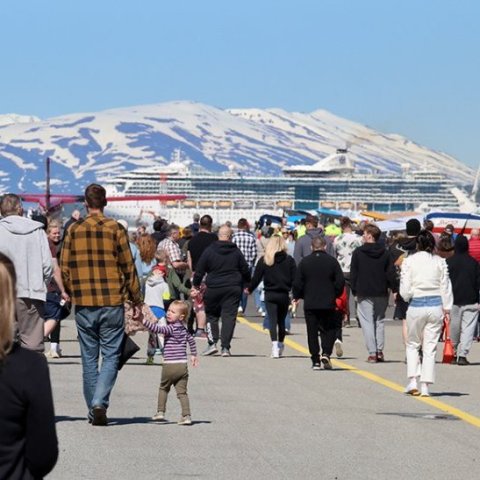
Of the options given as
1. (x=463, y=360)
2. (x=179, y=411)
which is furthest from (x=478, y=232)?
(x=179, y=411)

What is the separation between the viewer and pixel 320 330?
16.2 metres

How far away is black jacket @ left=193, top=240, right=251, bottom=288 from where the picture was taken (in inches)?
699

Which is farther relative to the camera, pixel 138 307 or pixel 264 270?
pixel 264 270

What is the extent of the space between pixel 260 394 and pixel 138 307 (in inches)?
109

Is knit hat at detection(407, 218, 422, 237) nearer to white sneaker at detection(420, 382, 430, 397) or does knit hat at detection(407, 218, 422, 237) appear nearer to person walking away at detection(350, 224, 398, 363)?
person walking away at detection(350, 224, 398, 363)

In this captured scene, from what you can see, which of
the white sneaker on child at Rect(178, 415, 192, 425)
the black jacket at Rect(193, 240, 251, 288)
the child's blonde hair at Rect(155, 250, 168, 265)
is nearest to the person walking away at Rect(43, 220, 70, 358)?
the child's blonde hair at Rect(155, 250, 168, 265)

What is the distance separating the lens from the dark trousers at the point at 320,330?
16.0 m

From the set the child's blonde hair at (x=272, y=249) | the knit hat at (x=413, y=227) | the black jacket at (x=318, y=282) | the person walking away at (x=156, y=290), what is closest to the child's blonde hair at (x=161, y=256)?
the person walking away at (x=156, y=290)

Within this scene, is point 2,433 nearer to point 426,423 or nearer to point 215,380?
point 426,423

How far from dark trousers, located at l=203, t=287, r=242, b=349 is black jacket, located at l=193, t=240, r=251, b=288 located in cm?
7

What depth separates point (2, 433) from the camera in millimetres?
4566

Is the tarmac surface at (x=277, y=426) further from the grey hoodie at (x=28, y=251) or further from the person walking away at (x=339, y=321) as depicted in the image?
the grey hoodie at (x=28, y=251)

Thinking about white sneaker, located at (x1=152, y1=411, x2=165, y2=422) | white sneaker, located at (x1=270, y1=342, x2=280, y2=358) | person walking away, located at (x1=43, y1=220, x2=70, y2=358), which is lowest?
white sneaker, located at (x1=270, y1=342, x2=280, y2=358)

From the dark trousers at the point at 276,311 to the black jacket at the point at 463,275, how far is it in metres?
1.74
